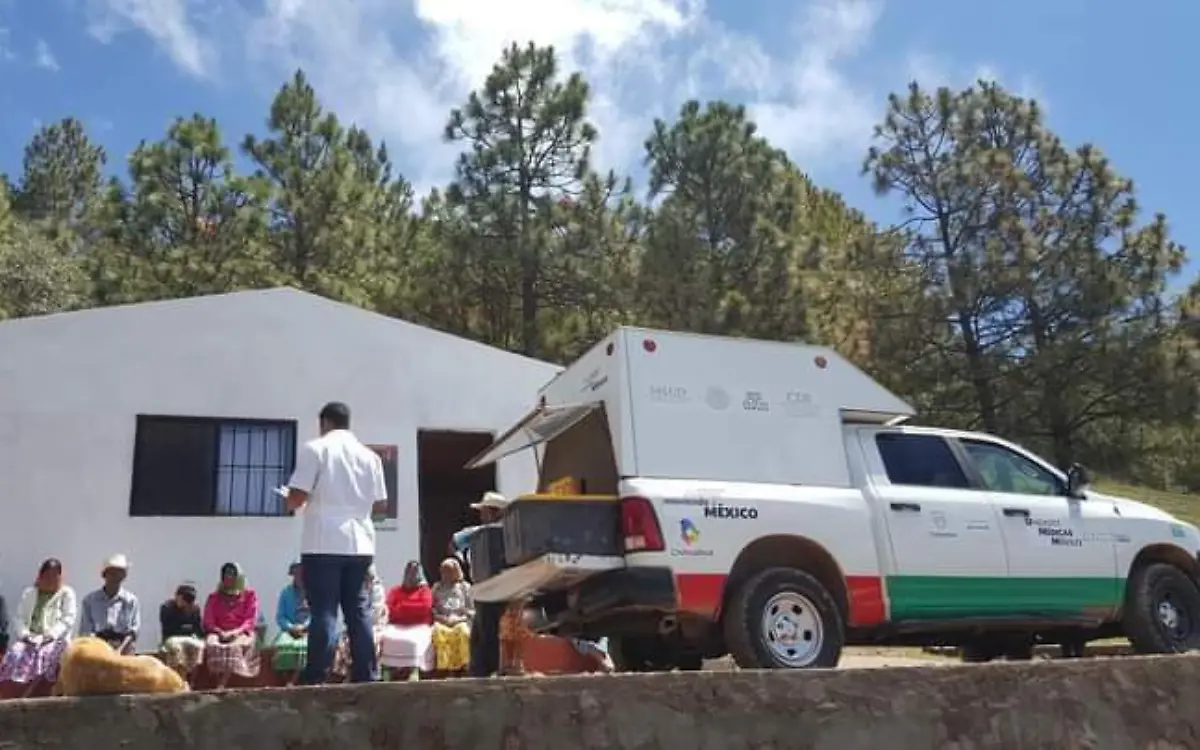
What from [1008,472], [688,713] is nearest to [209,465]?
[1008,472]

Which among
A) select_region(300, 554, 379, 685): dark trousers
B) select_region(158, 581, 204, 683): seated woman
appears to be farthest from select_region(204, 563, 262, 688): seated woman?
select_region(300, 554, 379, 685): dark trousers

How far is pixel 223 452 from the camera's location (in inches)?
440

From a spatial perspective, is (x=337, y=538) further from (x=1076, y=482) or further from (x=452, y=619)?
(x=1076, y=482)

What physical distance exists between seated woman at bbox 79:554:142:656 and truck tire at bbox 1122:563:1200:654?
307 inches

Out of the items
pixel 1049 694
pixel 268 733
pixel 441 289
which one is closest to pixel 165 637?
pixel 268 733

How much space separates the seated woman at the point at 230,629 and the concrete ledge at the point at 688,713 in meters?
6.42

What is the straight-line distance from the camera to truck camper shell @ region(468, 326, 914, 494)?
6.43 metres

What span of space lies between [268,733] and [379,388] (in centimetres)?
842

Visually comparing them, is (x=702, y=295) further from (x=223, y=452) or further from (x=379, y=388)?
(x=223, y=452)

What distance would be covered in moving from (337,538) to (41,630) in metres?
5.27

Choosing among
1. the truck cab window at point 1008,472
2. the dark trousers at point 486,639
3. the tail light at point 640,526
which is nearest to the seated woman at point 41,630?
the dark trousers at point 486,639

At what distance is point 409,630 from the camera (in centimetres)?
964

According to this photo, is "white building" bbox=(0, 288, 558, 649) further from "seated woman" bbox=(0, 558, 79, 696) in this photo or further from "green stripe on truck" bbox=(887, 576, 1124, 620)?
"green stripe on truck" bbox=(887, 576, 1124, 620)

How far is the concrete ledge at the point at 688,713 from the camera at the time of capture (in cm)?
340
